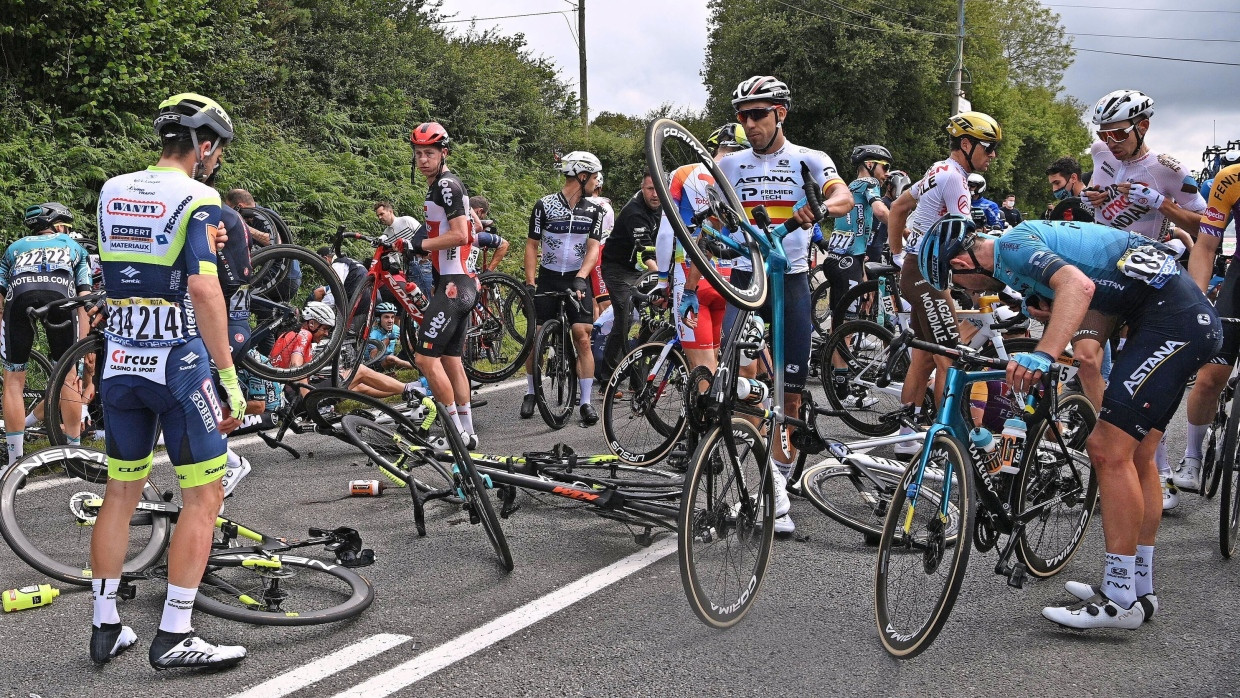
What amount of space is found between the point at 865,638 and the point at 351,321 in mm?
5970

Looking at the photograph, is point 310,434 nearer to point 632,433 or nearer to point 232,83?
point 632,433

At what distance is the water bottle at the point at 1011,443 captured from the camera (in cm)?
446

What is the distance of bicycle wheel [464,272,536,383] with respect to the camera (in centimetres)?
1057

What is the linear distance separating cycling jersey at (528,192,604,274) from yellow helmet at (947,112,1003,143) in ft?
11.1

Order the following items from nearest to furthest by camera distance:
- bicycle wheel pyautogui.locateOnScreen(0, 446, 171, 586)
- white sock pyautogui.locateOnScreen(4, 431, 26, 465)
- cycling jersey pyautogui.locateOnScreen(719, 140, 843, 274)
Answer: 1. bicycle wheel pyautogui.locateOnScreen(0, 446, 171, 586)
2. cycling jersey pyautogui.locateOnScreen(719, 140, 843, 274)
3. white sock pyautogui.locateOnScreen(4, 431, 26, 465)

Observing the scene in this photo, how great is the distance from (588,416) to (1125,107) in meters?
4.73

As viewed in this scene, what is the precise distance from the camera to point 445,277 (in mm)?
7398

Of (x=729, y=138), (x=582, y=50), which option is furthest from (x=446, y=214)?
(x=582, y=50)

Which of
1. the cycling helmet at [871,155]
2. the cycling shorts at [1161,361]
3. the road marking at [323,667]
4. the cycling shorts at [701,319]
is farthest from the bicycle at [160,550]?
the cycling helmet at [871,155]

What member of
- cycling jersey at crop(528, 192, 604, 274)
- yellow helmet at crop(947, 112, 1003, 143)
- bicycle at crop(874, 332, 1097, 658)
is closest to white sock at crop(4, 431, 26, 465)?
cycling jersey at crop(528, 192, 604, 274)

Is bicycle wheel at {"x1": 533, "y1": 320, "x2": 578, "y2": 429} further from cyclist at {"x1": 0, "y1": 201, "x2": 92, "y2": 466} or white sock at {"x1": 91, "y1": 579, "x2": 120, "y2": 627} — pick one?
white sock at {"x1": 91, "y1": 579, "x2": 120, "y2": 627}

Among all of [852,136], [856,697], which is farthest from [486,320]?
[852,136]

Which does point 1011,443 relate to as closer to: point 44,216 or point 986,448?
point 986,448

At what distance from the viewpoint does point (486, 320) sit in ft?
35.5
